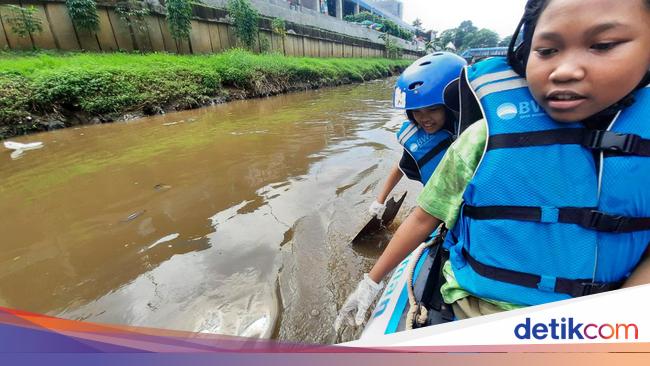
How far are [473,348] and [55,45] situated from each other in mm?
13919

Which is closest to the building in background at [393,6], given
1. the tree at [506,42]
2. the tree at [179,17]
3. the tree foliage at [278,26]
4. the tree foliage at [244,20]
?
the tree at [506,42]

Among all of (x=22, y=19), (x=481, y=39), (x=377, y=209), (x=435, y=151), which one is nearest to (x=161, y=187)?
(x=377, y=209)

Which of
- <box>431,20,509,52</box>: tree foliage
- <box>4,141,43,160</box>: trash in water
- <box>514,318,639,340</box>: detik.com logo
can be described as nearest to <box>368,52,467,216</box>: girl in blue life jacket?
<box>514,318,639,340</box>: detik.com logo

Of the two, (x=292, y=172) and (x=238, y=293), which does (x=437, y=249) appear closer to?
(x=238, y=293)

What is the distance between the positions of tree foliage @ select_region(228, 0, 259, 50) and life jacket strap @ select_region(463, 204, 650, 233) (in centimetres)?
1758

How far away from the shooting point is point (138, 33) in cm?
1233

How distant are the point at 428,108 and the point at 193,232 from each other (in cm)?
220

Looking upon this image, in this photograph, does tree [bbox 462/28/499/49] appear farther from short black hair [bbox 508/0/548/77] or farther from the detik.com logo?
the detik.com logo

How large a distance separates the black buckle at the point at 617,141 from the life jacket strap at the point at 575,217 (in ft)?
0.61

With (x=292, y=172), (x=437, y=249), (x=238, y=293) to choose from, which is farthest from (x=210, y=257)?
(x=292, y=172)

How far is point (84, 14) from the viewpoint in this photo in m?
10.5

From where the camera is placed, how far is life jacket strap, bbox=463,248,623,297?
1004 millimetres

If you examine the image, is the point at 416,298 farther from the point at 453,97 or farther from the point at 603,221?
the point at 453,97

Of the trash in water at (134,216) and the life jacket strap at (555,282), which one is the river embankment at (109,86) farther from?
the life jacket strap at (555,282)
